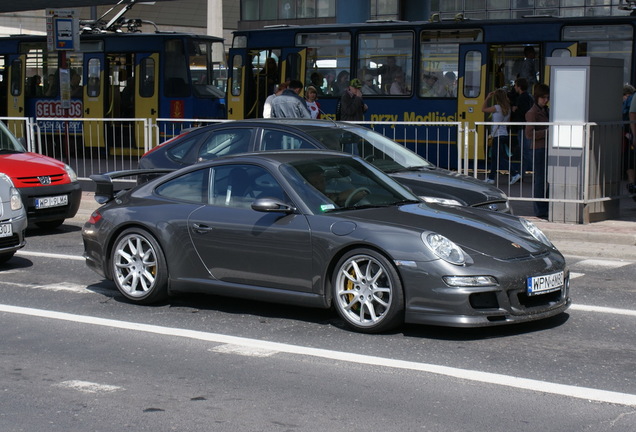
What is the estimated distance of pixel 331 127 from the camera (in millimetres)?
11445

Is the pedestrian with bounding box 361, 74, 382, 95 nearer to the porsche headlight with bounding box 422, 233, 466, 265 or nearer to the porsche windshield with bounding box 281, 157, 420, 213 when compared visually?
the porsche windshield with bounding box 281, 157, 420, 213

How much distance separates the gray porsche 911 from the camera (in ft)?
23.5

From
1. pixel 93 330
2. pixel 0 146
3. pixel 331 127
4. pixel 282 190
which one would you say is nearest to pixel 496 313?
pixel 282 190

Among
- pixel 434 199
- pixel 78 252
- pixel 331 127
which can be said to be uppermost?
pixel 331 127

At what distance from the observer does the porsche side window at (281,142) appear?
1090 cm

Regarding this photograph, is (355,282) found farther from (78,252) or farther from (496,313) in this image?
(78,252)

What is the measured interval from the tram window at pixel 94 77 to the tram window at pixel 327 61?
655 cm

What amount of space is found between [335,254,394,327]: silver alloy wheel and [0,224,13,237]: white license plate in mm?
4450

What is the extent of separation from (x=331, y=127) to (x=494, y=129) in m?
3.92

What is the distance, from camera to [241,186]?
830cm

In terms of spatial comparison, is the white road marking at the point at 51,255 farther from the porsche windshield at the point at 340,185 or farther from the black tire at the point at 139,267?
the porsche windshield at the point at 340,185

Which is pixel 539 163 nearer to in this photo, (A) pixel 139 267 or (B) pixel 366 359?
(A) pixel 139 267

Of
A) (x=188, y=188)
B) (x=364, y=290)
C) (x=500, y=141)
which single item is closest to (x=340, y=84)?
(x=500, y=141)

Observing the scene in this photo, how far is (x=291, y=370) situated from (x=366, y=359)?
1.80 ft
